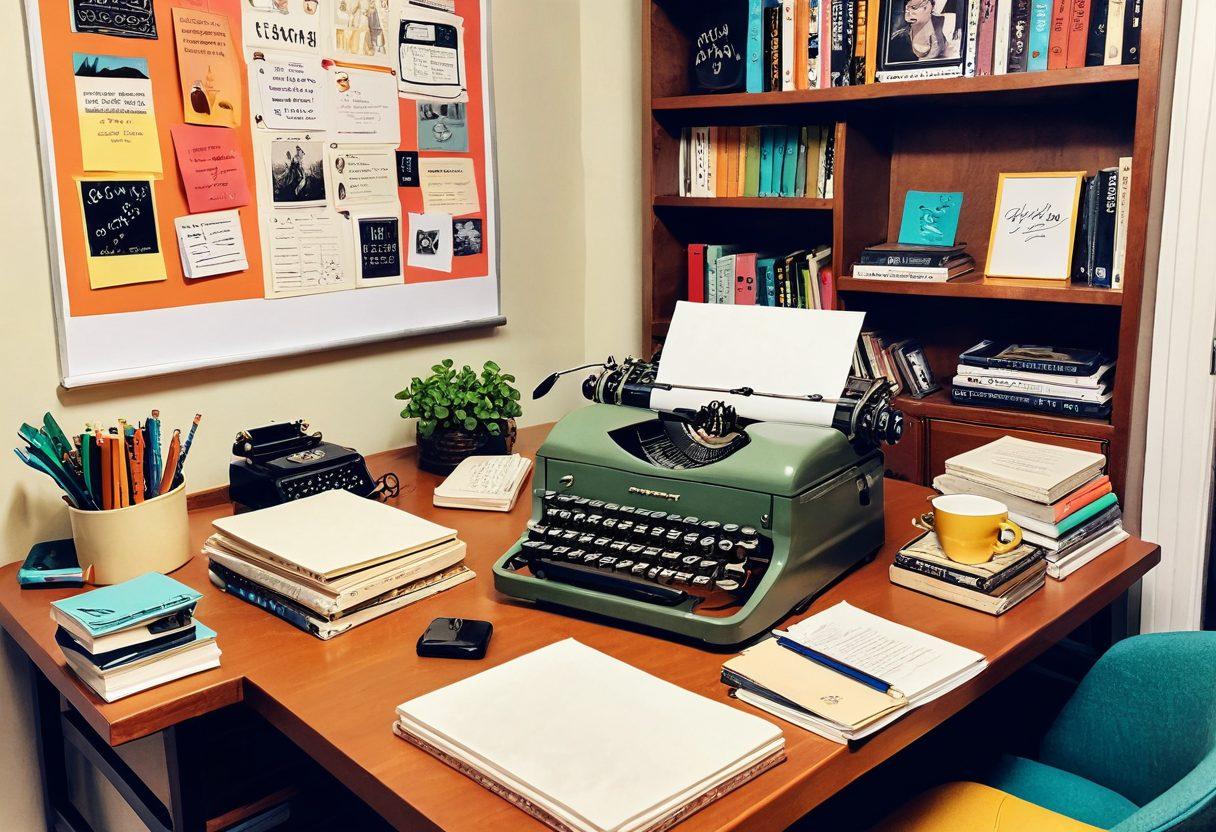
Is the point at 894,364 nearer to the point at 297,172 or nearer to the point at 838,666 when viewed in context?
the point at 838,666

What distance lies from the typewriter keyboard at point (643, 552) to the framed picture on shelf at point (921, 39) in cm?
127

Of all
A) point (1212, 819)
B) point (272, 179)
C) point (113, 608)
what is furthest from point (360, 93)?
point (1212, 819)

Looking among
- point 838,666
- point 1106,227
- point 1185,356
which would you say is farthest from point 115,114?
point 1185,356

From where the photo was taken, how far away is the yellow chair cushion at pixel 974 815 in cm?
141

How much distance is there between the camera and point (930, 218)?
257cm

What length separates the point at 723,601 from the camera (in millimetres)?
1576

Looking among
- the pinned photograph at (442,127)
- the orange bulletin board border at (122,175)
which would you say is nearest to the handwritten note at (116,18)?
the orange bulletin board border at (122,175)

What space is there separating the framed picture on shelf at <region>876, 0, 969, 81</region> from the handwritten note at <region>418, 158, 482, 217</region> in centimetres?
98

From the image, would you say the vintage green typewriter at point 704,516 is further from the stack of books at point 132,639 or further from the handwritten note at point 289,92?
the handwritten note at point 289,92

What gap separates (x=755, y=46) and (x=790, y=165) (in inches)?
11.7

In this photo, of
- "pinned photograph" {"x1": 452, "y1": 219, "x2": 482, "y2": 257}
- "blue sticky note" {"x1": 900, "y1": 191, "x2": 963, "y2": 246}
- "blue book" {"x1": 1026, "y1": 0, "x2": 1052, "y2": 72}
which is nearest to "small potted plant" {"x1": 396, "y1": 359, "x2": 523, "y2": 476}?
"pinned photograph" {"x1": 452, "y1": 219, "x2": 482, "y2": 257}

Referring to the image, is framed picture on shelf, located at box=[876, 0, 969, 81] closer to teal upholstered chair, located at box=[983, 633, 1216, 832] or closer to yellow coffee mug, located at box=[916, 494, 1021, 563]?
yellow coffee mug, located at box=[916, 494, 1021, 563]

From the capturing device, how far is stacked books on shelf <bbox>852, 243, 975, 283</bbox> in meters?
2.35

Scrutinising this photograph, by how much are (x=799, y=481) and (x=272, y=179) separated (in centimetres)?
128
